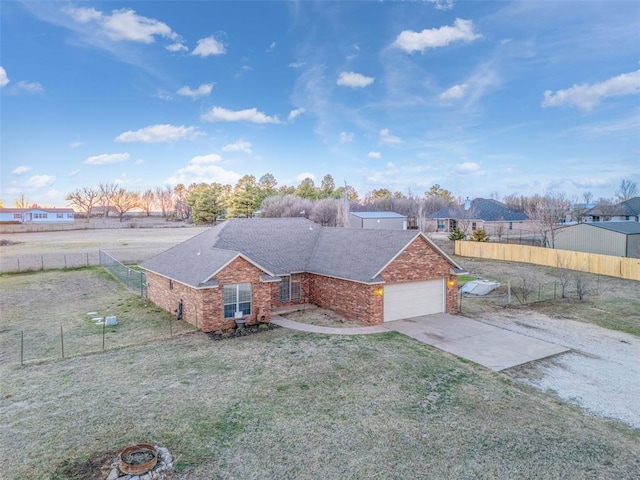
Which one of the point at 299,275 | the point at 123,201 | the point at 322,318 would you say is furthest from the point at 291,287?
the point at 123,201

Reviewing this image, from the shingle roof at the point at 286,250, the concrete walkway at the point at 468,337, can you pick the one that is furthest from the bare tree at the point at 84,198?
the concrete walkway at the point at 468,337

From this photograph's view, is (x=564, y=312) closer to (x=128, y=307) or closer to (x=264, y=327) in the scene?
(x=264, y=327)

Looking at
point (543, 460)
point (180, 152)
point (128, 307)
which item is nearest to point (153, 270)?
point (128, 307)

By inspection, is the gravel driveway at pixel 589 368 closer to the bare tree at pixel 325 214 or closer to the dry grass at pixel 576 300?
the dry grass at pixel 576 300

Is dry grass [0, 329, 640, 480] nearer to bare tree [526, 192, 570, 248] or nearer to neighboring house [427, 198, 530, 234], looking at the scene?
bare tree [526, 192, 570, 248]

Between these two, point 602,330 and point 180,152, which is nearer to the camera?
point 602,330

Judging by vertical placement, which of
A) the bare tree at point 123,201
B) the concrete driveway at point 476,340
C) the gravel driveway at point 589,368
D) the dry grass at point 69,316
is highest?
the bare tree at point 123,201
